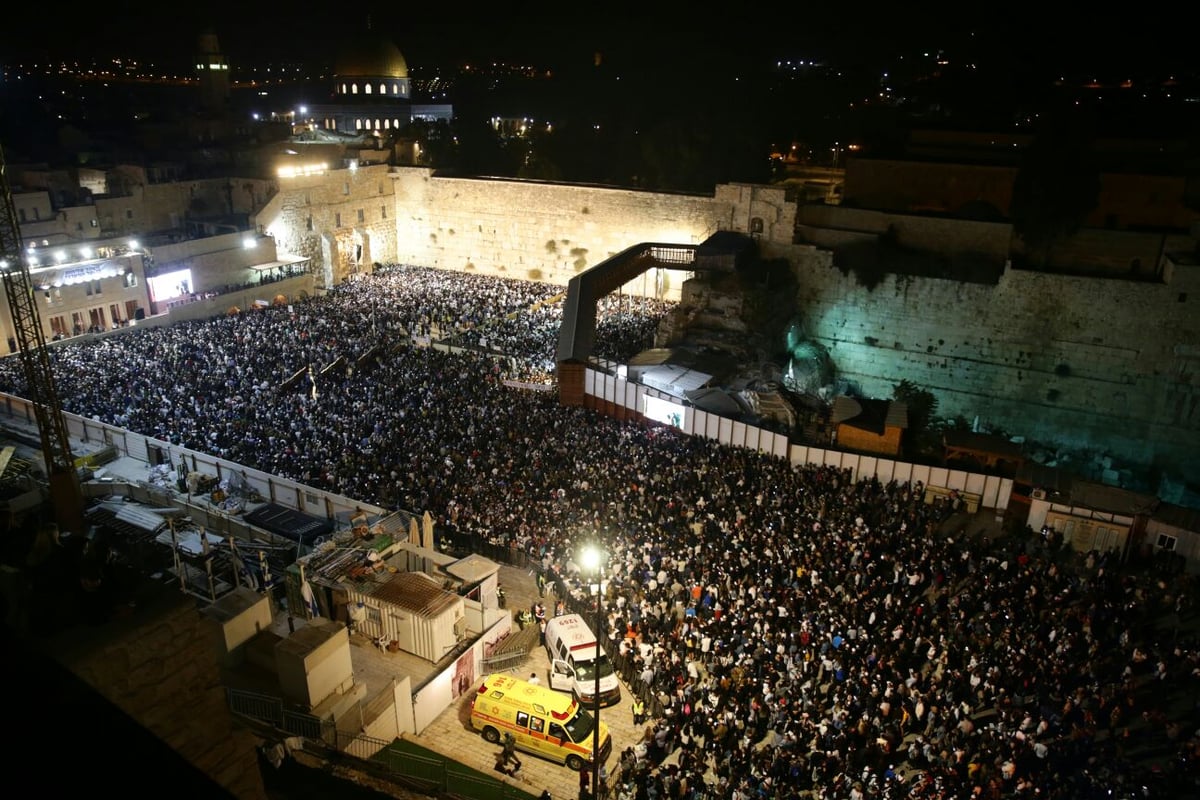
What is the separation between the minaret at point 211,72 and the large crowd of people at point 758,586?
34104 mm

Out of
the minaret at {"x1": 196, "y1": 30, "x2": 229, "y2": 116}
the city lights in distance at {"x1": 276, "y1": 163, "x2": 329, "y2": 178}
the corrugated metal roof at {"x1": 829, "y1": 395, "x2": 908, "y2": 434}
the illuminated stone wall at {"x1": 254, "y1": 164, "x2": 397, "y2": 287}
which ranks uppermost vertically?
the minaret at {"x1": 196, "y1": 30, "x2": 229, "y2": 116}

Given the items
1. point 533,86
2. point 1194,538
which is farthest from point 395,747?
point 533,86

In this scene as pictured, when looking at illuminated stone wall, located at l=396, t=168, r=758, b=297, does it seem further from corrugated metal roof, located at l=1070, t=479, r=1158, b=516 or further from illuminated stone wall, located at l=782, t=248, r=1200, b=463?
corrugated metal roof, located at l=1070, t=479, r=1158, b=516

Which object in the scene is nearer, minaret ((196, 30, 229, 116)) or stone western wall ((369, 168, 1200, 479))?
stone western wall ((369, 168, 1200, 479))

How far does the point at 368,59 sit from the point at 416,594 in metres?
53.0

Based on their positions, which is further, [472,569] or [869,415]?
[869,415]

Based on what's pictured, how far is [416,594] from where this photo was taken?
1211 centimetres

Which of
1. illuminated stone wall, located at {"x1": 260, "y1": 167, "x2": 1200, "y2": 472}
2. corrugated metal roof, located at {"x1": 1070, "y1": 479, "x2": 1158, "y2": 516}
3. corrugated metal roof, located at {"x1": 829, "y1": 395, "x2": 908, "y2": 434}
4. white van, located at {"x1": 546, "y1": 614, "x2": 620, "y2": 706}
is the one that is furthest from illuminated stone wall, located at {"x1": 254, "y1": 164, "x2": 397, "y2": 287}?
corrugated metal roof, located at {"x1": 1070, "y1": 479, "x2": 1158, "y2": 516}

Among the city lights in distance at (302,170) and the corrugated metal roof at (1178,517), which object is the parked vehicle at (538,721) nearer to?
the corrugated metal roof at (1178,517)

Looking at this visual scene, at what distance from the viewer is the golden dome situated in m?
55.0

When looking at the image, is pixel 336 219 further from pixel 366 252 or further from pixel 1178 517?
pixel 1178 517

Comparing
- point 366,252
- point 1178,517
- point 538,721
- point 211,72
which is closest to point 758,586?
point 538,721

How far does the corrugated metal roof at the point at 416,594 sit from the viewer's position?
38.5ft

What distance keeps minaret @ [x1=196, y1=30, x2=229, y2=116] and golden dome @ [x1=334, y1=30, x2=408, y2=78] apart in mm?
8454
